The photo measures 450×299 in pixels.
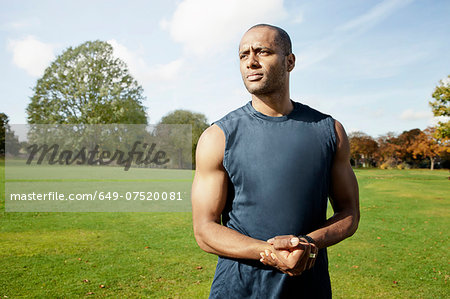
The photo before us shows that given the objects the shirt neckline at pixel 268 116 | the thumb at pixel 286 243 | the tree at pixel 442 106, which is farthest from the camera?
the tree at pixel 442 106

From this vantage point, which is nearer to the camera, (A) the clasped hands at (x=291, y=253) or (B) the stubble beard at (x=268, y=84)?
(A) the clasped hands at (x=291, y=253)

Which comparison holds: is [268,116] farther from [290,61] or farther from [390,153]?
[390,153]

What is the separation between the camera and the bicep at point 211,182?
194cm

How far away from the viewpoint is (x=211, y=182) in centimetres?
196

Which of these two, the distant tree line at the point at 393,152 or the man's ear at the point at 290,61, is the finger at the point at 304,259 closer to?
the man's ear at the point at 290,61

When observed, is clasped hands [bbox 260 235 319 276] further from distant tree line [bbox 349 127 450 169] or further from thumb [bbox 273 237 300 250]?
distant tree line [bbox 349 127 450 169]

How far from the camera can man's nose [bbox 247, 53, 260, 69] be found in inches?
75.7

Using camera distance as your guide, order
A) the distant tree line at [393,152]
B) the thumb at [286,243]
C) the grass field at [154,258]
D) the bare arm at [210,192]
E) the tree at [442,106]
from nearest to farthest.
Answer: the thumb at [286,243], the bare arm at [210,192], the grass field at [154,258], the tree at [442,106], the distant tree line at [393,152]

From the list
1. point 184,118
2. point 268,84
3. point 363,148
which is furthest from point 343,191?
point 363,148

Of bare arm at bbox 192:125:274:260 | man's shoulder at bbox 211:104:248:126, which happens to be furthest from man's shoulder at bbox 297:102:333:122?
bare arm at bbox 192:125:274:260

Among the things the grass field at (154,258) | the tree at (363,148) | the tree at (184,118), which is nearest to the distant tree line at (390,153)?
the tree at (363,148)

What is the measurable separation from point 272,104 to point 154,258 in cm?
643

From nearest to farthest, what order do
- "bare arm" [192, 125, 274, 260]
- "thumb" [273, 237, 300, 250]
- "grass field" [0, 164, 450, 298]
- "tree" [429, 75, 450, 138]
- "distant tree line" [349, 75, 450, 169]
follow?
"thumb" [273, 237, 300, 250]
"bare arm" [192, 125, 274, 260]
"grass field" [0, 164, 450, 298]
"tree" [429, 75, 450, 138]
"distant tree line" [349, 75, 450, 169]

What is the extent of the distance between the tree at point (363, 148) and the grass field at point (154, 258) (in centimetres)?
5386
